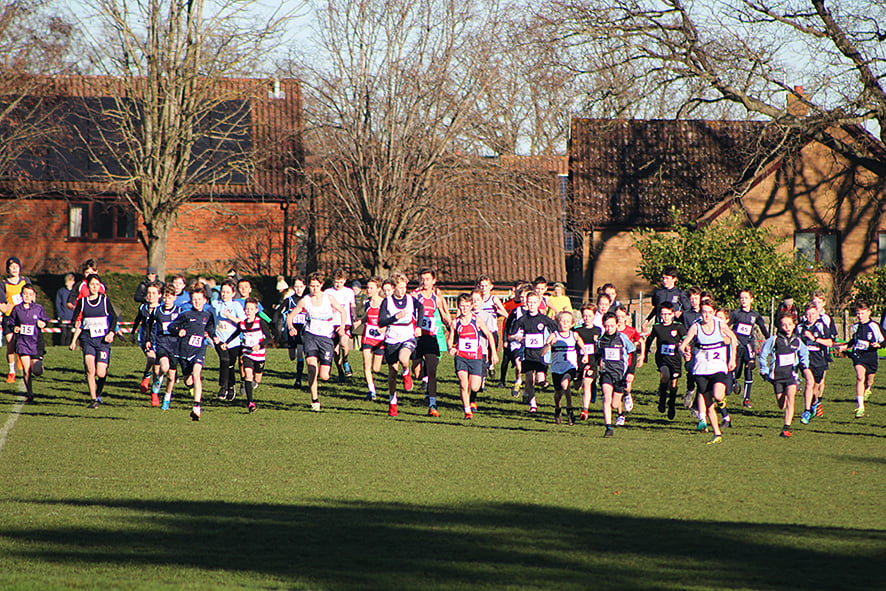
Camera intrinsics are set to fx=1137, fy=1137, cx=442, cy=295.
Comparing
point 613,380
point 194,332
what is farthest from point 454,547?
point 194,332

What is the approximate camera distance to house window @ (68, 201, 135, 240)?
39.0 m

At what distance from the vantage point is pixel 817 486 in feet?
34.3

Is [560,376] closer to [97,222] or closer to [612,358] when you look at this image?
[612,358]

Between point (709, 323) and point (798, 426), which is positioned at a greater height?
point (709, 323)

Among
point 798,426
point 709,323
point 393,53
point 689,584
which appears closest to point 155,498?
point 689,584

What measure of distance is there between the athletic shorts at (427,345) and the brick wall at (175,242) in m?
23.1

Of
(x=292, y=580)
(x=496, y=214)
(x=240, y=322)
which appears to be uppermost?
(x=496, y=214)

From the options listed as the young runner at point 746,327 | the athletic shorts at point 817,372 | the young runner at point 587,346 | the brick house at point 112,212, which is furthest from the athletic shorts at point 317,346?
the brick house at point 112,212

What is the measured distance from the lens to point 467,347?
1595 cm

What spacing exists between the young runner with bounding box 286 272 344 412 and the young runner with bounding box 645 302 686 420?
183 inches

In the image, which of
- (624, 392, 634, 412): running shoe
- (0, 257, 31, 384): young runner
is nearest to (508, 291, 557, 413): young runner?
(624, 392, 634, 412): running shoe

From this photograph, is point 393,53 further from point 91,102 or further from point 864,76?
point 864,76

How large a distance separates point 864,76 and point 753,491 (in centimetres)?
2524

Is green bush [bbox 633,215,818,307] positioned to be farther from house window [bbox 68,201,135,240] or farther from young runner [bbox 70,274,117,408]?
house window [bbox 68,201,135,240]
